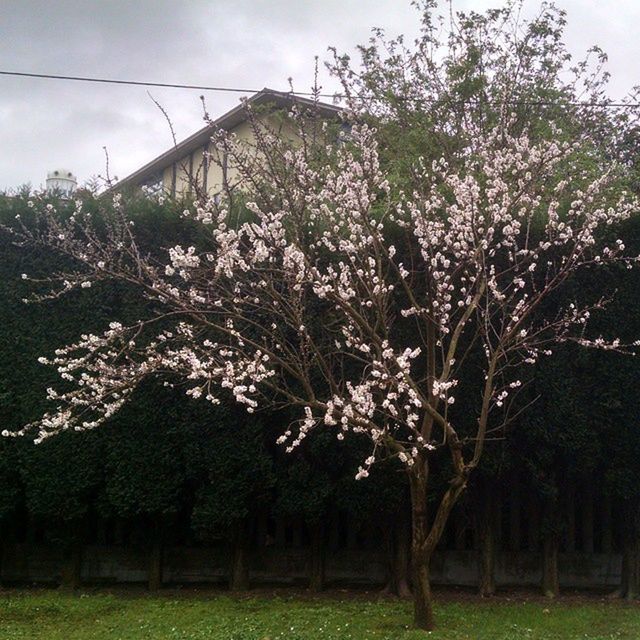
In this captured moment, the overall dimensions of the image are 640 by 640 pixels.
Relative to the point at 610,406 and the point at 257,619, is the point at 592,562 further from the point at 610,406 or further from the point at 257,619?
the point at 257,619

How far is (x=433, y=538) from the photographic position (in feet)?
20.5

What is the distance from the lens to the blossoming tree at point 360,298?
249 inches

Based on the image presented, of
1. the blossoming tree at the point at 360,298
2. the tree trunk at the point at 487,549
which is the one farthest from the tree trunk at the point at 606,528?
the blossoming tree at the point at 360,298

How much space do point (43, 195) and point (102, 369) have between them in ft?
8.81

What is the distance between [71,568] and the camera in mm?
8258

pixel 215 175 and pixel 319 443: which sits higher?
pixel 215 175

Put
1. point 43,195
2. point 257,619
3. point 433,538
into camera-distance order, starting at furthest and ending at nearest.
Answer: point 43,195 < point 257,619 < point 433,538

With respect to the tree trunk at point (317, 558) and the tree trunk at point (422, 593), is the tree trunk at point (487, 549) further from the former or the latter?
the tree trunk at point (422, 593)

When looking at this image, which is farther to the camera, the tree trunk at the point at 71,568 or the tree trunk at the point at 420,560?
the tree trunk at the point at 71,568

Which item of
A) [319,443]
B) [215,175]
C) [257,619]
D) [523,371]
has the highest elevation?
[215,175]

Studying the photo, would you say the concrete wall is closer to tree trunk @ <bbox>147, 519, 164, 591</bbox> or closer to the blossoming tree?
tree trunk @ <bbox>147, 519, 164, 591</bbox>

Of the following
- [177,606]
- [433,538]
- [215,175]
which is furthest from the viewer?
[215,175]

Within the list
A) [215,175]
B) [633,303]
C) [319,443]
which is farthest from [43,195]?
[215,175]

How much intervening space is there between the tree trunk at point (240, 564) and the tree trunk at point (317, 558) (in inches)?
26.5
